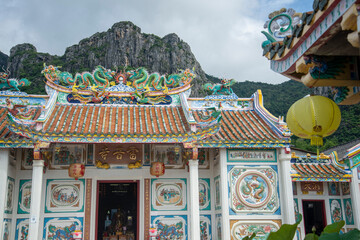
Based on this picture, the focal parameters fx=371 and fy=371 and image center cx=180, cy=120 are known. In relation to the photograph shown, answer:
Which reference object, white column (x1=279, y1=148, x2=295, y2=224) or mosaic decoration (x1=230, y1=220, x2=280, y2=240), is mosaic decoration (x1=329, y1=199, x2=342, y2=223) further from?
mosaic decoration (x1=230, y1=220, x2=280, y2=240)

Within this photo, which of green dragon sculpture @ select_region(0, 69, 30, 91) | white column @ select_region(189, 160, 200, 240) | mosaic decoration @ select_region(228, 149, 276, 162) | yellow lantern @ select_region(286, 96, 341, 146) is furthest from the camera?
green dragon sculpture @ select_region(0, 69, 30, 91)

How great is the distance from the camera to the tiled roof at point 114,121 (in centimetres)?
889

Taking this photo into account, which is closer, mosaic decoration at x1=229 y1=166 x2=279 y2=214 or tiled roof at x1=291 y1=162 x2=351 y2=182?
mosaic decoration at x1=229 y1=166 x2=279 y2=214

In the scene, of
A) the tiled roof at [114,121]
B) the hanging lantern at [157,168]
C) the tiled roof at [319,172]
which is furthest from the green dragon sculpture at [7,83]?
the tiled roof at [319,172]

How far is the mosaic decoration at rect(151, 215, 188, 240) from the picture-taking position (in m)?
9.83

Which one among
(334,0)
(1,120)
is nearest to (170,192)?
(1,120)

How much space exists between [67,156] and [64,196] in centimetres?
105

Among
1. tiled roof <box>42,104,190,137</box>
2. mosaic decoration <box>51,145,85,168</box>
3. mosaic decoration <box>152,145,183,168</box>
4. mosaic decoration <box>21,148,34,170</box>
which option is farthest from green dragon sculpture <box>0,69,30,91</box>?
mosaic decoration <box>152,145,183,168</box>

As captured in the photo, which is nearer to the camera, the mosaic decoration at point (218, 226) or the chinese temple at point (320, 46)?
the chinese temple at point (320, 46)

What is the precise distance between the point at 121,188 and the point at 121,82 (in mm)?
4243

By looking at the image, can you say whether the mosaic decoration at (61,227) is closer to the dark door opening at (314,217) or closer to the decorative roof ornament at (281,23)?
the dark door opening at (314,217)

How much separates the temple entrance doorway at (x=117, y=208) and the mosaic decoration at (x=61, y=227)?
2.26 meters

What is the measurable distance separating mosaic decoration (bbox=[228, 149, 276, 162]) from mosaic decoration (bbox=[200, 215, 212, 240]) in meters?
1.80

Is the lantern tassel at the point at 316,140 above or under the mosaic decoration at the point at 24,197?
above
